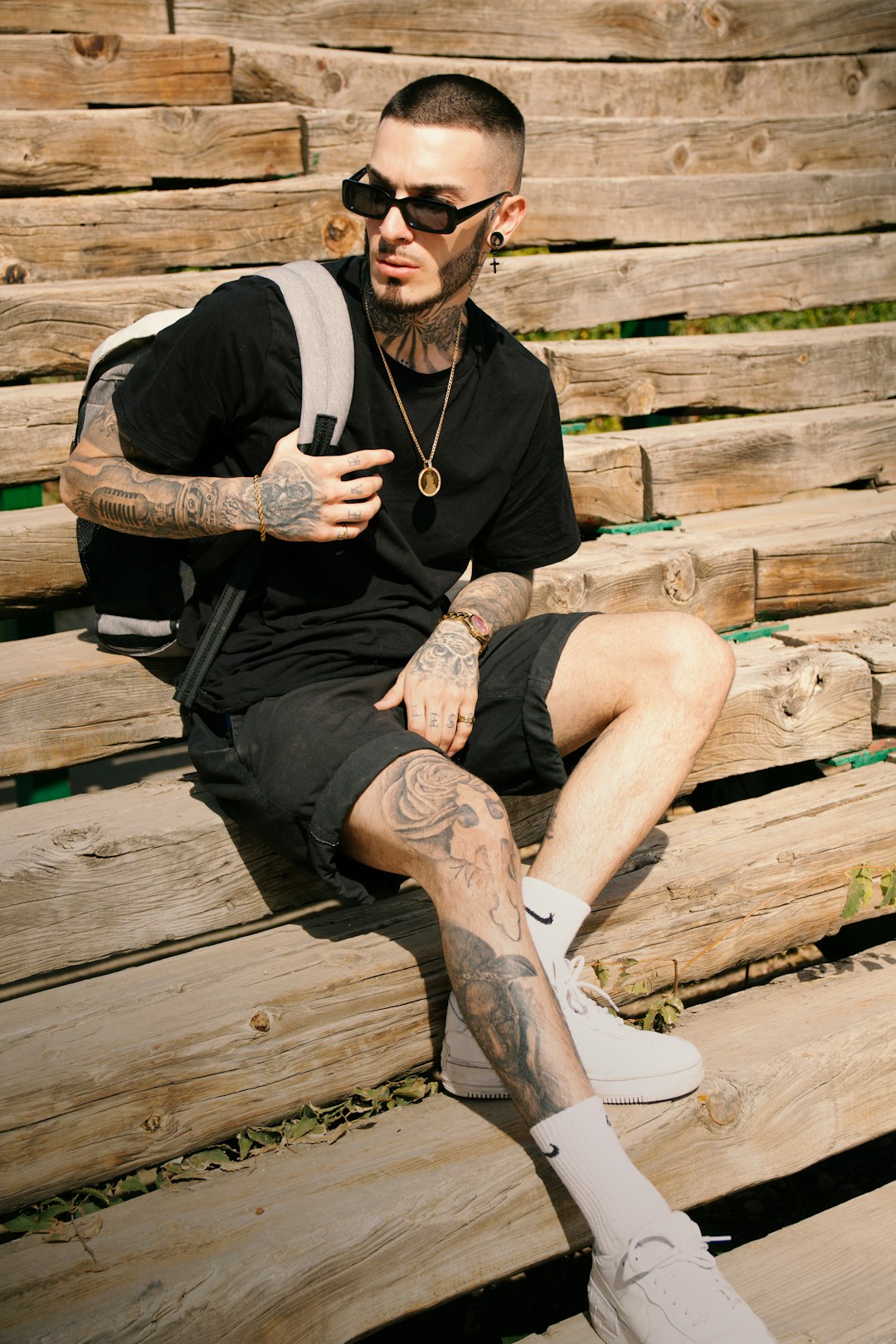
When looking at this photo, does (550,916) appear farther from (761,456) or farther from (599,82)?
(599,82)

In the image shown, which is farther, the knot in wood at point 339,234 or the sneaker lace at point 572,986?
the knot in wood at point 339,234

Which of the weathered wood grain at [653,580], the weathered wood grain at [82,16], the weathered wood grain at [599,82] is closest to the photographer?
the weathered wood grain at [653,580]

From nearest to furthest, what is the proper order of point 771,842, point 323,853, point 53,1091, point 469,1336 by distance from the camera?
1. point 53,1091
2. point 323,853
3. point 469,1336
4. point 771,842

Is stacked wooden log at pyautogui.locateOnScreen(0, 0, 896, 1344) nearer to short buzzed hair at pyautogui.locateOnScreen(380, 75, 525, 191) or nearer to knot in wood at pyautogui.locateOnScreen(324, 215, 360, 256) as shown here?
knot in wood at pyautogui.locateOnScreen(324, 215, 360, 256)

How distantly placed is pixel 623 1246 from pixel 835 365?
343 centimetres

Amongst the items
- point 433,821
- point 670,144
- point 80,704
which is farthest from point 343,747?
point 670,144

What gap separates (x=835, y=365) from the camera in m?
4.25

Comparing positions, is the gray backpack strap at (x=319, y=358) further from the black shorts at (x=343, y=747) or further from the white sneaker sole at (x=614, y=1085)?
the white sneaker sole at (x=614, y=1085)

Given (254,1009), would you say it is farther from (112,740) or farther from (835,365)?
(835,365)

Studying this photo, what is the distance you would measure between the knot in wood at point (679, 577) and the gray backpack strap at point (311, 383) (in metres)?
1.29

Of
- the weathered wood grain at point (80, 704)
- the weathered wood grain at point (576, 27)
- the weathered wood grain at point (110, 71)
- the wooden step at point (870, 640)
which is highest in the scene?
the weathered wood grain at point (576, 27)

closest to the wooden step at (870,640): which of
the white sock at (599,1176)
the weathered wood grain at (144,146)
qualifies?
the white sock at (599,1176)

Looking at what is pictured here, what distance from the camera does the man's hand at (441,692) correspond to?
7.28 ft

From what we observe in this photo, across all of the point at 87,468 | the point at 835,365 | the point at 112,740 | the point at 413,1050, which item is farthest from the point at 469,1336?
the point at 835,365
